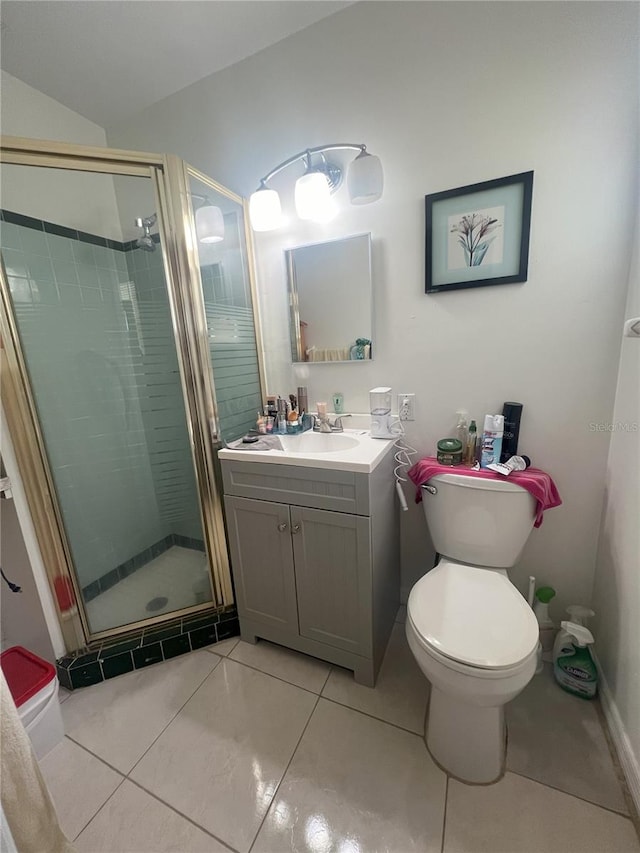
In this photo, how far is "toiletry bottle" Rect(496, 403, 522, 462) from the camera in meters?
1.26

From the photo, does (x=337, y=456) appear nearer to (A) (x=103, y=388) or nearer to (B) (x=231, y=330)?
(B) (x=231, y=330)

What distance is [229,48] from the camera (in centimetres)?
140

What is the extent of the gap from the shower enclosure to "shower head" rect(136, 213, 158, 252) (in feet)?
0.03

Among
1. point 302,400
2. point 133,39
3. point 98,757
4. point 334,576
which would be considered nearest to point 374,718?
point 334,576

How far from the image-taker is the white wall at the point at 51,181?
133 cm

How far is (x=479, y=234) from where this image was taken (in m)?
1.24

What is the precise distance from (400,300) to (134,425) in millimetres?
1483

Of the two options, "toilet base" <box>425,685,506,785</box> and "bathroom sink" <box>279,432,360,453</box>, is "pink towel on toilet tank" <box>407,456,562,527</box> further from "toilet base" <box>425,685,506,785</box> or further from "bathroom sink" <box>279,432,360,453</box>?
"toilet base" <box>425,685,506,785</box>

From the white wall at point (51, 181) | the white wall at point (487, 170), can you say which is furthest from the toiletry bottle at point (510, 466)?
the white wall at point (51, 181)

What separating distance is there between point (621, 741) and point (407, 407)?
49.4 inches

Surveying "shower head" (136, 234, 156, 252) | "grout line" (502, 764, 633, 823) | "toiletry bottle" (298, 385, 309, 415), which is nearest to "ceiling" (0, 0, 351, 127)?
"shower head" (136, 234, 156, 252)

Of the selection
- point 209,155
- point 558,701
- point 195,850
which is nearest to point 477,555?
point 558,701

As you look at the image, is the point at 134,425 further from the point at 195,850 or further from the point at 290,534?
the point at 195,850

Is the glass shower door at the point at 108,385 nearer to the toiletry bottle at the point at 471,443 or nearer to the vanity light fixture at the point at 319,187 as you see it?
the vanity light fixture at the point at 319,187
